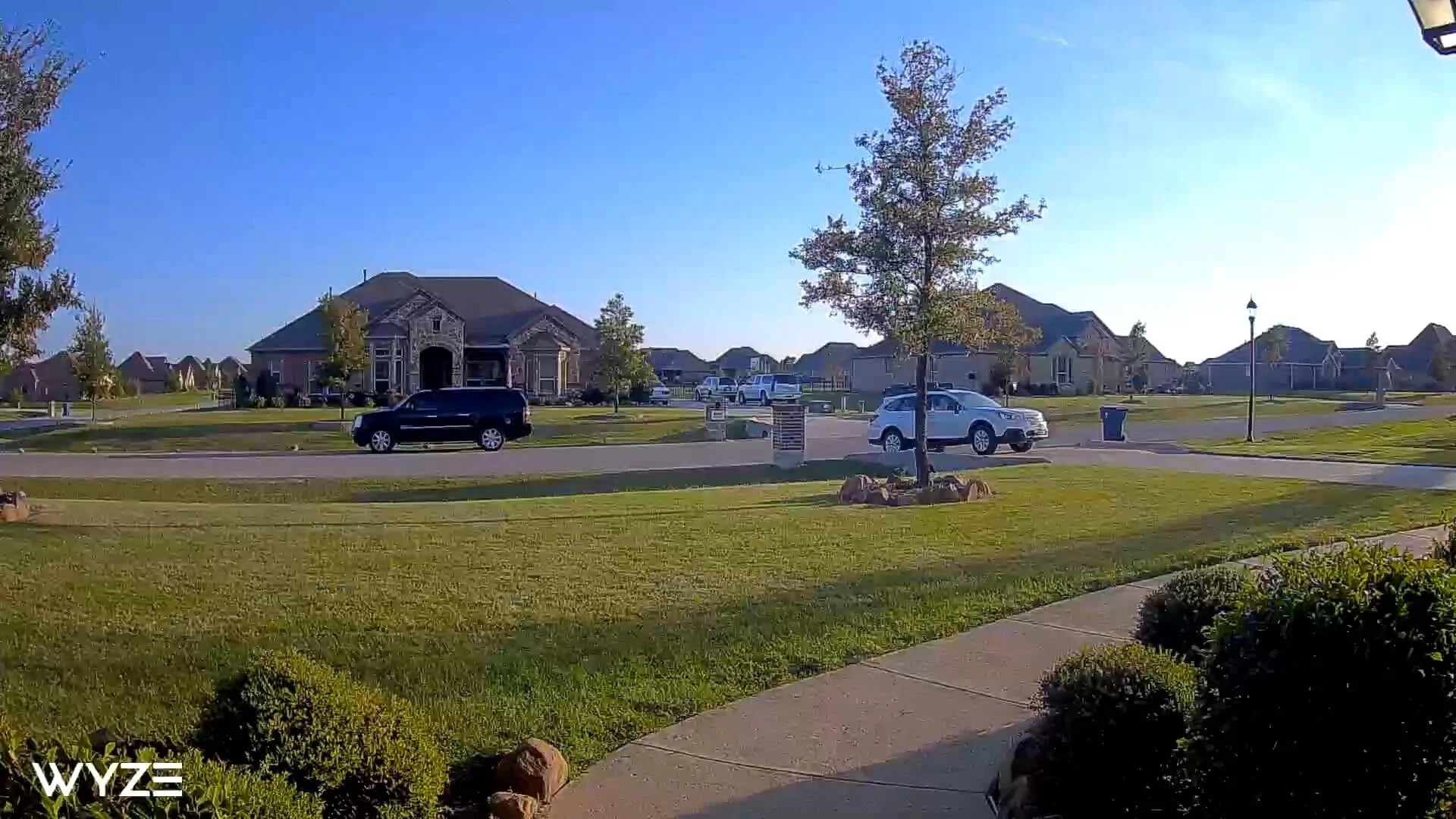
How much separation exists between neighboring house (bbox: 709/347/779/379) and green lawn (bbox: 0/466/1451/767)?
114194mm

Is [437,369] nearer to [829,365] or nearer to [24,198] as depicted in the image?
[24,198]

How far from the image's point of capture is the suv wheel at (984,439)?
27.5 m

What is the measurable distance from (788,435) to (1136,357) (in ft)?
200

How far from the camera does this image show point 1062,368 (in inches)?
2847

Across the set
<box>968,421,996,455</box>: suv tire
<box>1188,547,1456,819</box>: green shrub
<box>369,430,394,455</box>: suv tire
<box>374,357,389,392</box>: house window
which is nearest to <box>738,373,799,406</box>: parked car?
Result: <box>374,357,389,392</box>: house window

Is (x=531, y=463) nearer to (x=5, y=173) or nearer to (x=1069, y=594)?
(x=5, y=173)

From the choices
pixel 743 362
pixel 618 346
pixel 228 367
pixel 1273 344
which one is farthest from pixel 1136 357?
pixel 228 367

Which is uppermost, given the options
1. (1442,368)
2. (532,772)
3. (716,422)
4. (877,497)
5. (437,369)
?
(1442,368)

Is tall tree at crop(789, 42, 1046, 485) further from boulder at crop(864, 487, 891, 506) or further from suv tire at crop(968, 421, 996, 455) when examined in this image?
suv tire at crop(968, 421, 996, 455)

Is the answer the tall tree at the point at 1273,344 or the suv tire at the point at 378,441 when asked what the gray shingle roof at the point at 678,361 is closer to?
the tall tree at the point at 1273,344

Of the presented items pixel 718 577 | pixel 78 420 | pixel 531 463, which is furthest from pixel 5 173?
pixel 78 420

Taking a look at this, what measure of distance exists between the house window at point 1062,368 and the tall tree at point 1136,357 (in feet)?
22.2

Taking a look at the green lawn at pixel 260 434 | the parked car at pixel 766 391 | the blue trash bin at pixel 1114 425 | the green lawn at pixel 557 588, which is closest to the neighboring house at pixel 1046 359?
the parked car at pixel 766 391

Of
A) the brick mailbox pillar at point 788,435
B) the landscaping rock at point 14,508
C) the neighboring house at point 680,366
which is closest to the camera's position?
the landscaping rock at point 14,508
